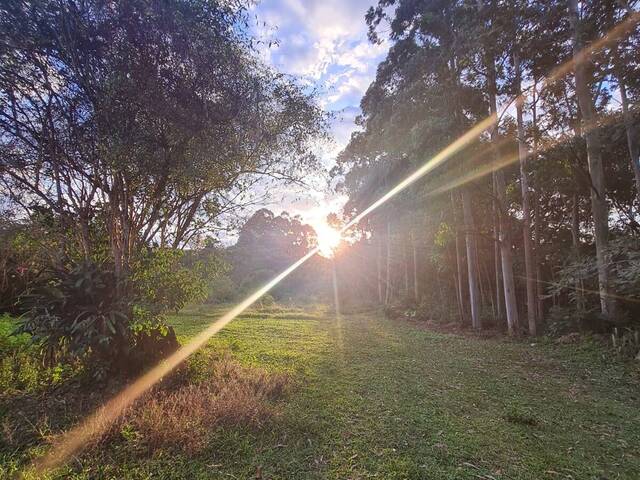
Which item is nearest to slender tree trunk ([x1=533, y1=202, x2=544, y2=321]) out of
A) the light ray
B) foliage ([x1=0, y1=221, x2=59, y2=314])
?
the light ray

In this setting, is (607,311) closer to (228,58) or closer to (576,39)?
(576,39)

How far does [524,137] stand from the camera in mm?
8070

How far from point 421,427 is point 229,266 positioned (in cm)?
404

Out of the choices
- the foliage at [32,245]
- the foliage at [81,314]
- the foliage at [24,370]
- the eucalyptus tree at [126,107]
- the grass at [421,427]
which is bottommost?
the grass at [421,427]

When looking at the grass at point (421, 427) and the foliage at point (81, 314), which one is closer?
the grass at point (421, 427)

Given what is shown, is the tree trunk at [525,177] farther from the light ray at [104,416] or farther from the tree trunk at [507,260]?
the light ray at [104,416]

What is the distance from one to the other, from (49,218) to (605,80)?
1151 centimetres

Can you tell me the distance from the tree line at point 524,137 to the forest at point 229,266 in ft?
0.24

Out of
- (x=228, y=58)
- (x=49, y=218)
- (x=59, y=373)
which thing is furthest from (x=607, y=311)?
(x=49, y=218)

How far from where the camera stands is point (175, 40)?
12.4 feet

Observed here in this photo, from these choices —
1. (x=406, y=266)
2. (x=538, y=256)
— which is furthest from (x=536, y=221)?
(x=406, y=266)

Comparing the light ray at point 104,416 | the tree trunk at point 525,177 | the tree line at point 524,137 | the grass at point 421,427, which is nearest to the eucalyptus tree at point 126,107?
the light ray at point 104,416

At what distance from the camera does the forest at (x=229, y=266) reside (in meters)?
2.86

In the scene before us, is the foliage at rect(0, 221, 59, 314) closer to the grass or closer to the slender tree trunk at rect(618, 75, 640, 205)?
the grass
